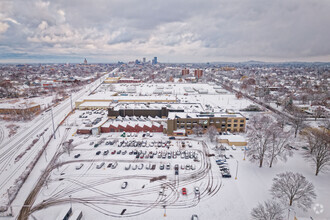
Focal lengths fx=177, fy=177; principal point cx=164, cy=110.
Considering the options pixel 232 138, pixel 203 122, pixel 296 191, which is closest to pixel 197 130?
pixel 203 122

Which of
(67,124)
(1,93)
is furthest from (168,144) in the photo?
(1,93)

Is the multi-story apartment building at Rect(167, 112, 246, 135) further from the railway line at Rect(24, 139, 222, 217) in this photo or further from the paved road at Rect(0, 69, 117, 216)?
the paved road at Rect(0, 69, 117, 216)

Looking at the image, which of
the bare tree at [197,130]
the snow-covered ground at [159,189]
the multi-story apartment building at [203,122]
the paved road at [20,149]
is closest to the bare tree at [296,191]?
the snow-covered ground at [159,189]

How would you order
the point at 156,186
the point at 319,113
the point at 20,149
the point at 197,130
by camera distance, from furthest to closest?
1. the point at 319,113
2. the point at 197,130
3. the point at 20,149
4. the point at 156,186

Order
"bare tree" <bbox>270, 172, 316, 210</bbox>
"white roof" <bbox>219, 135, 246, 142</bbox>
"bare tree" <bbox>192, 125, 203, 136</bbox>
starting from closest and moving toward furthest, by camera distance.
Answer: "bare tree" <bbox>270, 172, 316, 210</bbox> → "white roof" <bbox>219, 135, 246, 142</bbox> → "bare tree" <bbox>192, 125, 203, 136</bbox>

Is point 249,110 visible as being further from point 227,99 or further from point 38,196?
point 38,196

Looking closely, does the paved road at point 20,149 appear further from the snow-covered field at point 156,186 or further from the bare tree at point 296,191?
the bare tree at point 296,191

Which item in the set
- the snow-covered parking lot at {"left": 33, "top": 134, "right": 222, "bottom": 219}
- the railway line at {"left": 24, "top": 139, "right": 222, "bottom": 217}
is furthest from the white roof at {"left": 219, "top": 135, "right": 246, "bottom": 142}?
the railway line at {"left": 24, "top": 139, "right": 222, "bottom": 217}

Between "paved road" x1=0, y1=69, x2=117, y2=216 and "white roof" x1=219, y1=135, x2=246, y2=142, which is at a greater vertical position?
"white roof" x1=219, y1=135, x2=246, y2=142

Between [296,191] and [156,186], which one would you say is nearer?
[296,191]

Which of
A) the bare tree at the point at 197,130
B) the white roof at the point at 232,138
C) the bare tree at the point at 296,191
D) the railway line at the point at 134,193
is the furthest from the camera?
the bare tree at the point at 197,130

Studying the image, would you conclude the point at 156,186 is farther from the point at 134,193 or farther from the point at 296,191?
the point at 296,191
